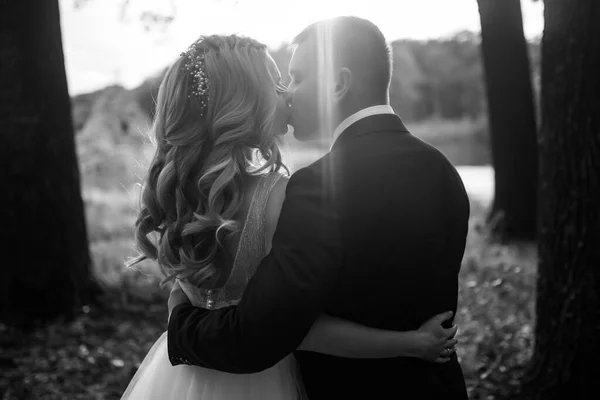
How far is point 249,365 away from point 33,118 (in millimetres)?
4943

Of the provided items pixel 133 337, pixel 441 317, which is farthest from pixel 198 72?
pixel 133 337

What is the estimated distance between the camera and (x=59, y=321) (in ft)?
21.5

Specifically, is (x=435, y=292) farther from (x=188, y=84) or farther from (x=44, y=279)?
(x=44, y=279)

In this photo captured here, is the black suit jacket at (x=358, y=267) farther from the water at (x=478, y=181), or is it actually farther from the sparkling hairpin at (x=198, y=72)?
the water at (x=478, y=181)

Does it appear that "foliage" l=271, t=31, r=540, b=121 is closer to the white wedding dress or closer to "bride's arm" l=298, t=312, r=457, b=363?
the white wedding dress

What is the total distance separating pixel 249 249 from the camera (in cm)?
256

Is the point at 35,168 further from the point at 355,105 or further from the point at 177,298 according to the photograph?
the point at 355,105

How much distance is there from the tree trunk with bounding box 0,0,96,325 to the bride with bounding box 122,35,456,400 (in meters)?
4.08

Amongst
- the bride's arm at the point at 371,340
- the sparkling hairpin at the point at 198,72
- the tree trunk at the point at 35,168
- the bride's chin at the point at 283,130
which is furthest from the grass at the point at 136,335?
the bride's arm at the point at 371,340

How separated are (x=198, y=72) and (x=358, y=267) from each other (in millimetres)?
1060

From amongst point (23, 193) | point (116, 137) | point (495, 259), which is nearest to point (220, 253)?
point (23, 193)

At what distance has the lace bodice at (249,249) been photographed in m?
2.54

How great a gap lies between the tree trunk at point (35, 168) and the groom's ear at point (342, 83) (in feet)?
15.6

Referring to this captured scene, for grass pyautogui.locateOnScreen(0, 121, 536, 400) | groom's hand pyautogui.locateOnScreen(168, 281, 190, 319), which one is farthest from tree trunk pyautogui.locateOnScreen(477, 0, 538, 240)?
groom's hand pyautogui.locateOnScreen(168, 281, 190, 319)
